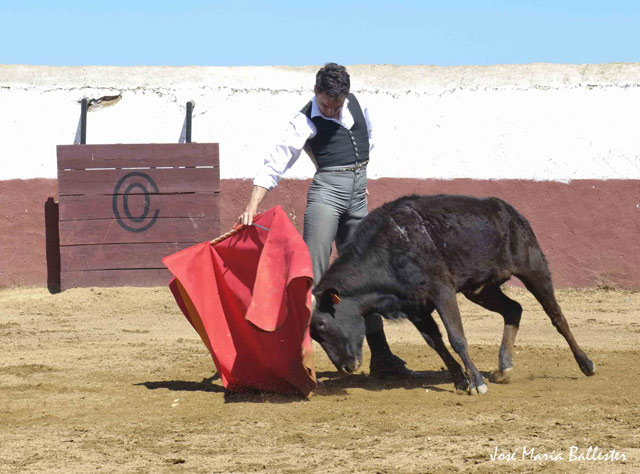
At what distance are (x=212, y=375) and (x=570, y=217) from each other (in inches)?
216

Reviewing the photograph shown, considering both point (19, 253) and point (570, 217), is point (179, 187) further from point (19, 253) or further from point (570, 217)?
point (570, 217)

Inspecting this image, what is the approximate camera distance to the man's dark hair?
4.70m

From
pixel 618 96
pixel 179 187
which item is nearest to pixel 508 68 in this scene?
pixel 618 96

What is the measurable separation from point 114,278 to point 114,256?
252 millimetres

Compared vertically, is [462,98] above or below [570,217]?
above

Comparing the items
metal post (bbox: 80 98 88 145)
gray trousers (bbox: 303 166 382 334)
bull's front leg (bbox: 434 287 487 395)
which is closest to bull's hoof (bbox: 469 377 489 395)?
bull's front leg (bbox: 434 287 487 395)

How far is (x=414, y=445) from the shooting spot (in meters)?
3.54

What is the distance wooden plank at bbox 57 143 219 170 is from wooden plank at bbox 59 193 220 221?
0.37 meters

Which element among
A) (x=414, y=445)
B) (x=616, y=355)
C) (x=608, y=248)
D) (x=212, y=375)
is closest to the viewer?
(x=414, y=445)

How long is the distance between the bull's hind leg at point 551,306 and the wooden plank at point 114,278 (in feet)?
18.6

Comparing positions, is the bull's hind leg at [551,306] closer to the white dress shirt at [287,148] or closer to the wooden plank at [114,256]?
the white dress shirt at [287,148]

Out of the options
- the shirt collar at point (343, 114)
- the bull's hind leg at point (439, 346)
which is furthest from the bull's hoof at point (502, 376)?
the shirt collar at point (343, 114)

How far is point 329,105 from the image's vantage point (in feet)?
15.8

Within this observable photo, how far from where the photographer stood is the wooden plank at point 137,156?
991 centimetres
